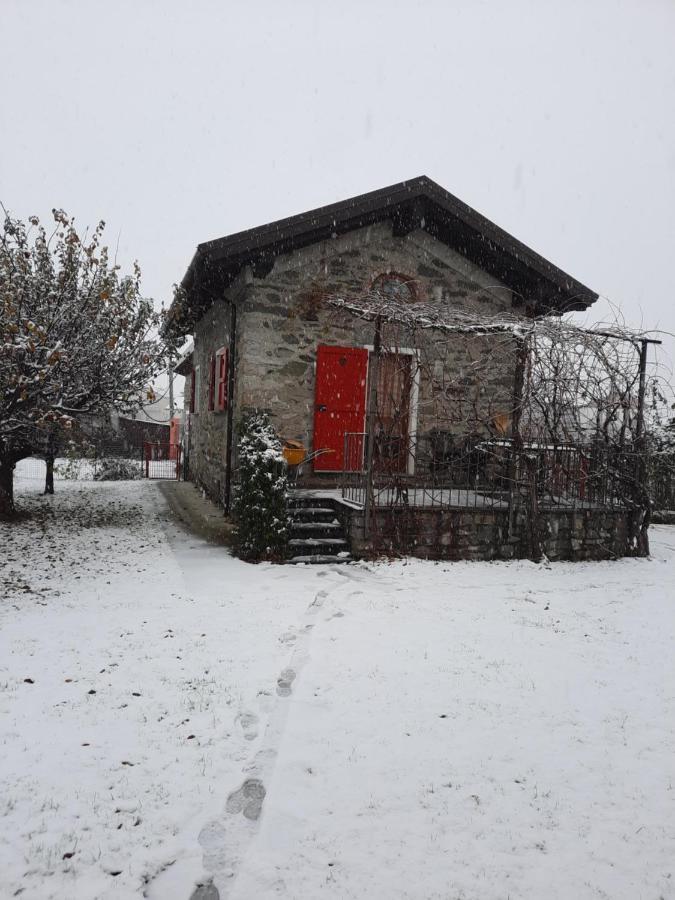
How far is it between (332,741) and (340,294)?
6708 mm

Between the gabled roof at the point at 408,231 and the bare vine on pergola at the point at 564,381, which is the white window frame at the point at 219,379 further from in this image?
the bare vine on pergola at the point at 564,381

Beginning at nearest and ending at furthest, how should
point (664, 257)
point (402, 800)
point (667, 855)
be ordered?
point (667, 855) < point (402, 800) < point (664, 257)

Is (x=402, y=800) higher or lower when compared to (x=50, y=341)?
lower

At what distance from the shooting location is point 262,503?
635cm

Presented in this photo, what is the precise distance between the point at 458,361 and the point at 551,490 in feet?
9.18

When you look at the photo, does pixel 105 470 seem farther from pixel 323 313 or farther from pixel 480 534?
pixel 480 534

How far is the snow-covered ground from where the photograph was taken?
7.16 feet

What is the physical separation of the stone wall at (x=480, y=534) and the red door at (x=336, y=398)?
5.86 ft

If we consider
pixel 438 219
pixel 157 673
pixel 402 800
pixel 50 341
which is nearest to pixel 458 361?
pixel 438 219

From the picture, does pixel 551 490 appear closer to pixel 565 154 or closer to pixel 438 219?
pixel 438 219

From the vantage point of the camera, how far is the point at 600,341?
21.9 feet

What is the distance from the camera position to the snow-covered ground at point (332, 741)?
2.18 m

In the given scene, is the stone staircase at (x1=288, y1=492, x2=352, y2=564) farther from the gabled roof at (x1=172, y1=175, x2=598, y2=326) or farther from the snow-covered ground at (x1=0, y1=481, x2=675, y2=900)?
the gabled roof at (x1=172, y1=175, x2=598, y2=326)

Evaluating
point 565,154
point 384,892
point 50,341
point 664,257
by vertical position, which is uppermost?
point 565,154
